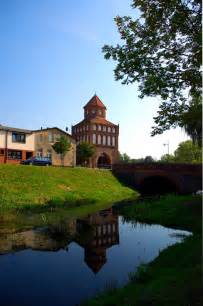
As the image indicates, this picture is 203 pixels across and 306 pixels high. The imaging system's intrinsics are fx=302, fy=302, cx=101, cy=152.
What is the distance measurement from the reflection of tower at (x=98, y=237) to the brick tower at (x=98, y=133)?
6884 cm

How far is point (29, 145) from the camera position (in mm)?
68438

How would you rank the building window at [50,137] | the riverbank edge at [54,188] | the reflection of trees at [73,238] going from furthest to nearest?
1. the building window at [50,137]
2. the riverbank edge at [54,188]
3. the reflection of trees at [73,238]

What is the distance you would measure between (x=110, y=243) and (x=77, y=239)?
92.2 inches

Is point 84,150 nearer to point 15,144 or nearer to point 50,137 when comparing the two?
point 50,137

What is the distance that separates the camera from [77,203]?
38594 mm

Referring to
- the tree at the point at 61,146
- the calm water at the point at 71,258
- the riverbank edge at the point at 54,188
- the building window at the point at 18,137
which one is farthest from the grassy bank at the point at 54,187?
the building window at the point at 18,137

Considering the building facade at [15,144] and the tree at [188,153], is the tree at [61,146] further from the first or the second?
the tree at [188,153]

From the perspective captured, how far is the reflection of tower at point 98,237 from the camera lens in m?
16.9

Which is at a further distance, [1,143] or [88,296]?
[1,143]

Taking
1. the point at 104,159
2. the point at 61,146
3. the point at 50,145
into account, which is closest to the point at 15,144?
the point at 61,146

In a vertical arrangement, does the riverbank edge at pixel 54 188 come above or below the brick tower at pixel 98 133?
below

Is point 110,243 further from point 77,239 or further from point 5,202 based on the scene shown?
point 5,202

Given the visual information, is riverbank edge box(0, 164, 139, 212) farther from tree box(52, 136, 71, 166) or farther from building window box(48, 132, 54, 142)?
building window box(48, 132, 54, 142)

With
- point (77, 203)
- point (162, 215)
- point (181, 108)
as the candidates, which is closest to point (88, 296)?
point (181, 108)
